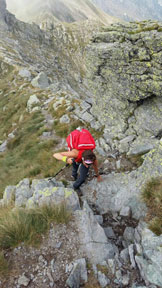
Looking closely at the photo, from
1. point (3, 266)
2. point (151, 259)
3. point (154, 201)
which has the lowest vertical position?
point (3, 266)

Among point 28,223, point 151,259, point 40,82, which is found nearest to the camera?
point 151,259

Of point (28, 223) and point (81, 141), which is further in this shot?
point (81, 141)

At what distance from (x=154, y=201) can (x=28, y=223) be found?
3.76 m

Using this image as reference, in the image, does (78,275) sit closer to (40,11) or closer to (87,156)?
(87,156)

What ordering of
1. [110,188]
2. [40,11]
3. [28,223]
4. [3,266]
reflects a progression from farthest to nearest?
[40,11]
[110,188]
[28,223]
[3,266]

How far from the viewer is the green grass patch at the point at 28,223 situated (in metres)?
4.71

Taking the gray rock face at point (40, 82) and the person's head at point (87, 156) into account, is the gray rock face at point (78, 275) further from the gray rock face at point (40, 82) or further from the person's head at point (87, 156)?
the gray rock face at point (40, 82)

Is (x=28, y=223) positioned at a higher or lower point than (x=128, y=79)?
lower

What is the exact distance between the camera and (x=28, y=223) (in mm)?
4977

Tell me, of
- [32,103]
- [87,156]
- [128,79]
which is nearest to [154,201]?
[87,156]

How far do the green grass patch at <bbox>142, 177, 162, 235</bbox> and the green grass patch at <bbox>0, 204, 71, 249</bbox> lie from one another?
2429 millimetres

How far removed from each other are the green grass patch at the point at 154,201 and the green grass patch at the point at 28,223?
243 centimetres

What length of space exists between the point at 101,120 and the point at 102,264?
26.0 ft

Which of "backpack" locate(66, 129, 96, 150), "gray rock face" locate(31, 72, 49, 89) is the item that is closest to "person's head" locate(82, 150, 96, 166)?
"backpack" locate(66, 129, 96, 150)
